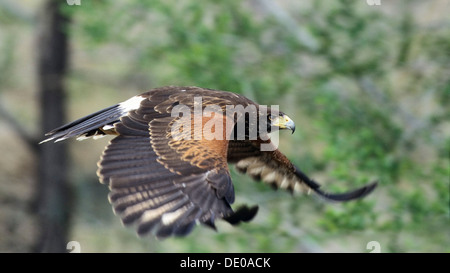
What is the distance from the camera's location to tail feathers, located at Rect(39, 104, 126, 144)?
4.98 metres

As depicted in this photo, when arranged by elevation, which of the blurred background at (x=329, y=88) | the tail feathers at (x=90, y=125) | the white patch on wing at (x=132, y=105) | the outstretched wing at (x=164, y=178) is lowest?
the outstretched wing at (x=164, y=178)

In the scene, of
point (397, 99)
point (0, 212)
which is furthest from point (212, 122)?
point (0, 212)

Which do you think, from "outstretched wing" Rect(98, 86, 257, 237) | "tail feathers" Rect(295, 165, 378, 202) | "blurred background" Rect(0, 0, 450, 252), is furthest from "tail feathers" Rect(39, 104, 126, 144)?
"blurred background" Rect(0, 0, 450, 252)

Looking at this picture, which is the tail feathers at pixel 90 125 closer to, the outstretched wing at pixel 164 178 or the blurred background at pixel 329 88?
the outstretched wing at pixel 164 178

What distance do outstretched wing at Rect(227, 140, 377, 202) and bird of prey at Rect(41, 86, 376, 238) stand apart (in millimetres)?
23

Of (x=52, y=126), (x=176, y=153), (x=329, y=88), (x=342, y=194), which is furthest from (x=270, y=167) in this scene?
(x=52, y=126)

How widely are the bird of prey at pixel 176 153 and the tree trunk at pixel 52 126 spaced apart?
7513mm

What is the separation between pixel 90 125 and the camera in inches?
200

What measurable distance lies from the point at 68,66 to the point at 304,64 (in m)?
5.31

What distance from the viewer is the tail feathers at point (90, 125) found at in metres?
4.98

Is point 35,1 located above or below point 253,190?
above

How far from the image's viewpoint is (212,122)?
15.1 ft

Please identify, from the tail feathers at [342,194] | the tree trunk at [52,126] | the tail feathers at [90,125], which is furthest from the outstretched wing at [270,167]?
the tree trunk at [52,126]

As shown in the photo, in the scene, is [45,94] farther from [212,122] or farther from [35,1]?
[212,122]
